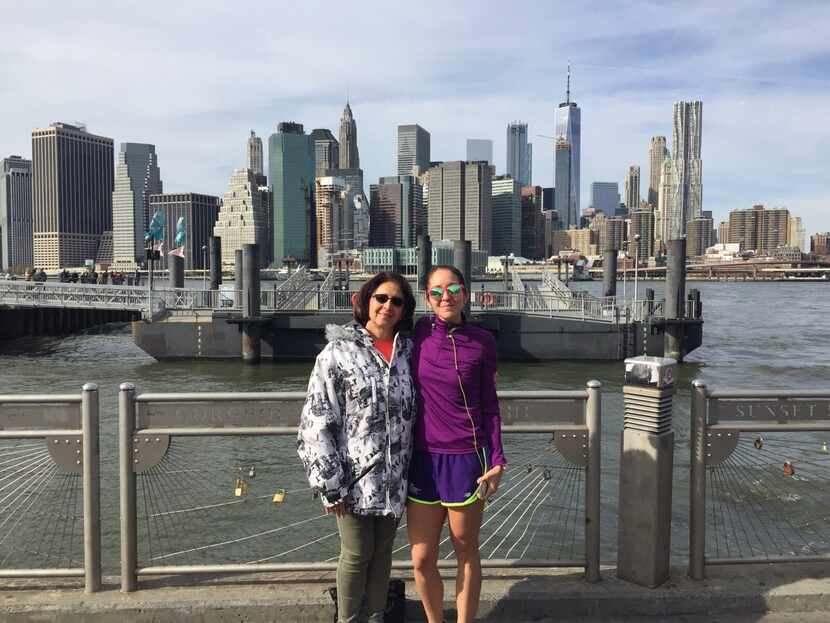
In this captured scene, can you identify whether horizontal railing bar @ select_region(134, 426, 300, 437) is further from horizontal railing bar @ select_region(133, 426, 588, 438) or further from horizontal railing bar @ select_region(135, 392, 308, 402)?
horizontal railing bar @ select_region(135, 392, 308, 402)

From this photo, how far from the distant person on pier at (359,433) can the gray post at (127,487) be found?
3.82ft

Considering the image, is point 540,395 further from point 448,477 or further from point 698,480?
point 698,480

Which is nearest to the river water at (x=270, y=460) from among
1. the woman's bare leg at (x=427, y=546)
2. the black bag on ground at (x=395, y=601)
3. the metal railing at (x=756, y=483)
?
the metal railing at (x=756, y=483)

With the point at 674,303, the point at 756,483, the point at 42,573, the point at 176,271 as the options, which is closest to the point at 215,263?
the point at 176,271

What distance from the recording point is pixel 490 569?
4375 mm

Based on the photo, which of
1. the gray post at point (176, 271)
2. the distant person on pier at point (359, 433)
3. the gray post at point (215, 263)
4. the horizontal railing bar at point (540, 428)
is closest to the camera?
the distant person on pier at point (359, 433)

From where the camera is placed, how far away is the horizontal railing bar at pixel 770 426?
4184 millimetres

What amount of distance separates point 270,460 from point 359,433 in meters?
8.83

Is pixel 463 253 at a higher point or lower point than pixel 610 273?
higher

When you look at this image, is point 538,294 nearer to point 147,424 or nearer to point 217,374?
point 217,374

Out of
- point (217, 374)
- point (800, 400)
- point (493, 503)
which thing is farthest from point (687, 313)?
point (800, 400)

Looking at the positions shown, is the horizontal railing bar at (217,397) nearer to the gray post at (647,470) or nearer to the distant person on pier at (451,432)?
the distant person on pier at (451,432)

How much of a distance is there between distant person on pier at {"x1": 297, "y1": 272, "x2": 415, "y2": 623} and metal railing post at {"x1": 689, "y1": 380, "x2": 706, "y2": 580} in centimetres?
178

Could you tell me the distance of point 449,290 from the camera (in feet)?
11.6
